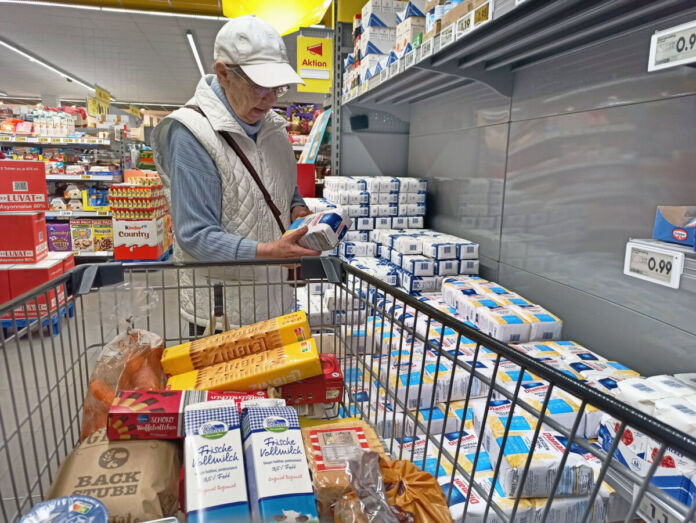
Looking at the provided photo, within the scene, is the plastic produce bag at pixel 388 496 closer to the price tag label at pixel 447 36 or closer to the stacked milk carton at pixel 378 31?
the price tag label at pixel 447 36

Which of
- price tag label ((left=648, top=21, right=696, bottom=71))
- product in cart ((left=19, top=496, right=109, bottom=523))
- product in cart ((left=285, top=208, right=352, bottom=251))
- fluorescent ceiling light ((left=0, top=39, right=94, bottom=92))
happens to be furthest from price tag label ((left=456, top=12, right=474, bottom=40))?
fluorescent ceiling light ((left=0, top=39, right=94, bottom=92))

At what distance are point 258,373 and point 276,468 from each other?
35 centimetres

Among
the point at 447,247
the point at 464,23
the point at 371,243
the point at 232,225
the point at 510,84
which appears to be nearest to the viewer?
the point at 232,225

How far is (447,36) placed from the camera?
78.0 inches

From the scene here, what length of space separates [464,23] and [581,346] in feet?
4.71

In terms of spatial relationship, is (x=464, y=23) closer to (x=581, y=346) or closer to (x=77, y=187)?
(x=581, y=346)

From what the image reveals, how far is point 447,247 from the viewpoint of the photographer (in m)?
2.80

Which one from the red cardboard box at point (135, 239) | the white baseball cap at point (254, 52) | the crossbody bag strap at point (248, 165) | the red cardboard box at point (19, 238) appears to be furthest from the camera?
the red cardboard box at point (135, 239)

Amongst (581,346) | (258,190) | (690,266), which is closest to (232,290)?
(258,190)

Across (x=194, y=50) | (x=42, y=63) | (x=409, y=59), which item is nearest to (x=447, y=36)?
(x=409, y=59)

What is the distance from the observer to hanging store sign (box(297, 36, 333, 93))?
427 centimetres

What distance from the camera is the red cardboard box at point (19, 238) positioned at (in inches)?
164

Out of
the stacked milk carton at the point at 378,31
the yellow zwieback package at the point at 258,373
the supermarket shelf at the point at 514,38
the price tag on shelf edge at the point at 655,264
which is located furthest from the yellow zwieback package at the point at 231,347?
the stacked milk carton at the point at 378,31

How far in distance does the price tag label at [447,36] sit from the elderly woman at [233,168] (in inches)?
30.1
